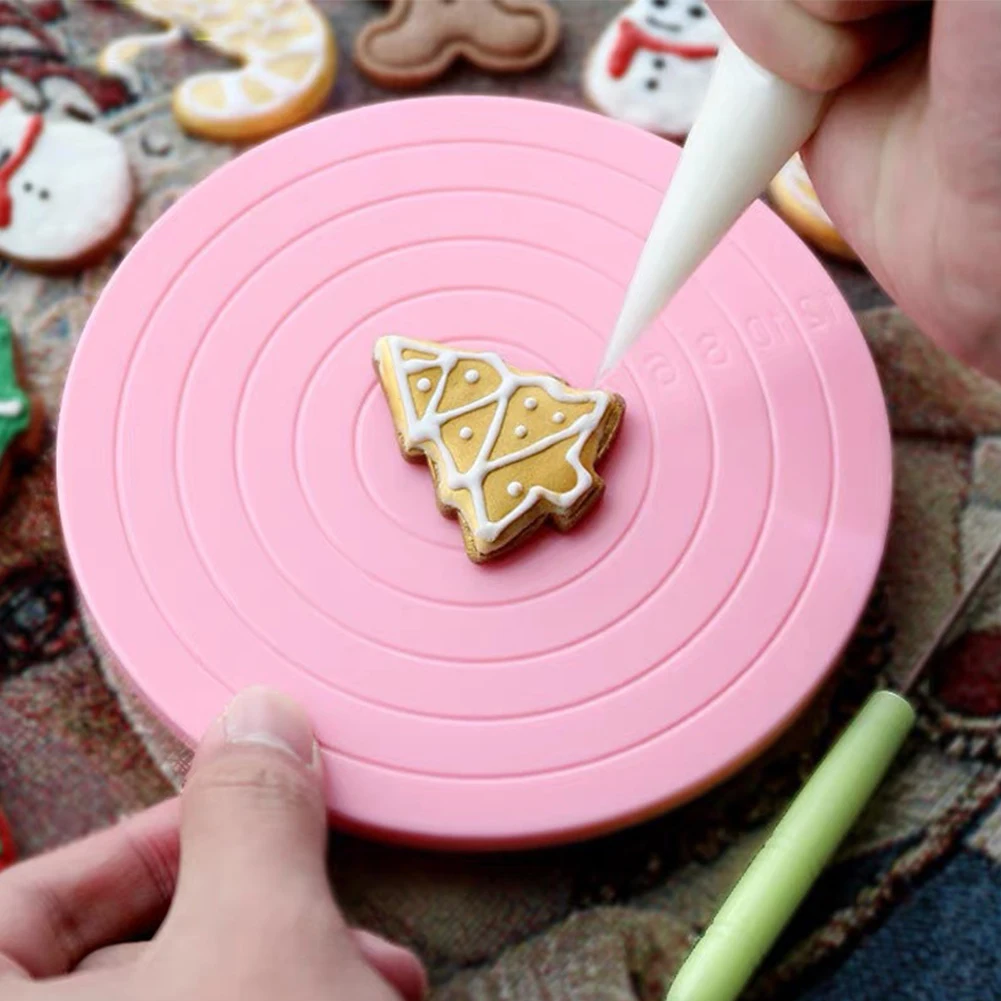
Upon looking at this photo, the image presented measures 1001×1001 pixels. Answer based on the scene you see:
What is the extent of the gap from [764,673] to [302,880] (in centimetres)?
27

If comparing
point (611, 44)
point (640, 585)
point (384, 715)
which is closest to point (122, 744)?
point (384, 715)

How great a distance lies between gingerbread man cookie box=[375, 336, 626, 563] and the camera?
689 mm

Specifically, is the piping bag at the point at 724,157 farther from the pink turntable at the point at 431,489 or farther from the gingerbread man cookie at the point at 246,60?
the gingerbread man cookie at the point at 246,60

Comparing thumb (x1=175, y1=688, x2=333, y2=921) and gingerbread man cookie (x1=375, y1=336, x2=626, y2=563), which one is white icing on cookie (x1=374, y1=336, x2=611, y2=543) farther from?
thumb (x1=175, y1=688, x2=333, y2=921)

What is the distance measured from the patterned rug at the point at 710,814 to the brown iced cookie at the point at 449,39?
1.01ft

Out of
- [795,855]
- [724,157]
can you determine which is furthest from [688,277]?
[795,855]

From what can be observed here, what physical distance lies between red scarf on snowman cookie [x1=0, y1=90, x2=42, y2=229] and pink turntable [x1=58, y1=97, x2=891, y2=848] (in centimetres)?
16

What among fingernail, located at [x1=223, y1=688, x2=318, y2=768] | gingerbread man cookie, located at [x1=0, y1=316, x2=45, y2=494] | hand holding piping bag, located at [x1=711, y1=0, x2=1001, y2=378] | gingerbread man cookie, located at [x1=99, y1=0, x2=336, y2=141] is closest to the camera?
hand holding piping bag, located at [x1=711, y1=0, x2=1001, y2=378]

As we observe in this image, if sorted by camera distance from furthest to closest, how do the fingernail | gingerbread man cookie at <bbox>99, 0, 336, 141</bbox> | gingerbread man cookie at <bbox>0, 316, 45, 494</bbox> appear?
1. gingerbread man cookie at <bbox>99, 0, 336, 141</bbox>
2. gingerbread man cookie at <bbox>0, 316, 45, 494</bbox>
3. the fingernail

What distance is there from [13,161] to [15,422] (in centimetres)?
A: 21

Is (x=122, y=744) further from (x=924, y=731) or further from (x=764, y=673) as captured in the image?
(x=924, y=731)

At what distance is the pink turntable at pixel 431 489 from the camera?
2.18ft

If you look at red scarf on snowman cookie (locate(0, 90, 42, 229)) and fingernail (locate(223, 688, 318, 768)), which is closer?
fingernail (locate(223, 688, 318, 768))

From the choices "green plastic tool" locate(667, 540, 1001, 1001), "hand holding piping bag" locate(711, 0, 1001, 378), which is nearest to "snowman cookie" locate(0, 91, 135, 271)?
"hand holding piping bag" locate(711, 0, 1001, 378)
